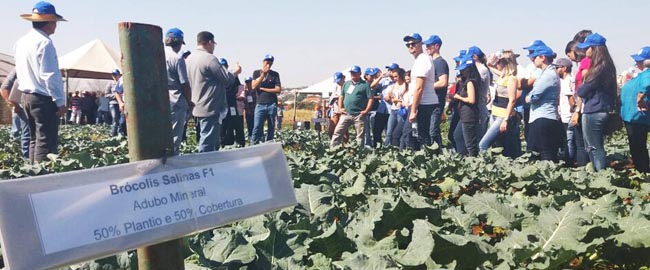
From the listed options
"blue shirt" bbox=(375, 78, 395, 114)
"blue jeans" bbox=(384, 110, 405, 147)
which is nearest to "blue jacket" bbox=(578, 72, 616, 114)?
"blue jeans" bbox=(384, 110, 405, 147)

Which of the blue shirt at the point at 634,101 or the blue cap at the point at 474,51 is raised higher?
the blue cap at the point at 474,51

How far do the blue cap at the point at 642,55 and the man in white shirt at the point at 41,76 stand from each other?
645 cm

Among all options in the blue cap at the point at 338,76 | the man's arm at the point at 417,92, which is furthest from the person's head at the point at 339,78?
the man's arm at the point at 417,92

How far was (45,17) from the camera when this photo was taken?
6031mm

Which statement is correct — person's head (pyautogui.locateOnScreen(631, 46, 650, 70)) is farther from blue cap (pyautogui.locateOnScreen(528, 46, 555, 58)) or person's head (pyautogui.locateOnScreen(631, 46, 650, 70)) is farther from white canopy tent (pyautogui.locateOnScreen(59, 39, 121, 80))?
white canopy tent (pyautogui.locateOnScreen(59, 39, 121, 80))

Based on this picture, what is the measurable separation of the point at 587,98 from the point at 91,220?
20.6 ft

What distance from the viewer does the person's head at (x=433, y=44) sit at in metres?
8.95

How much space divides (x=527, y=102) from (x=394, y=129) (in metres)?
2.40

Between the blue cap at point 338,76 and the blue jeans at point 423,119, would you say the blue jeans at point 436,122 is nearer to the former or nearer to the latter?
the blue jeans at point 423,119

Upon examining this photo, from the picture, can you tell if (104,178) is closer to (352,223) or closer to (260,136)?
(352,223)

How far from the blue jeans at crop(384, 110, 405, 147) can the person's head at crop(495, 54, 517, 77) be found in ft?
6.68

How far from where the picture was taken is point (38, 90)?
6.16m

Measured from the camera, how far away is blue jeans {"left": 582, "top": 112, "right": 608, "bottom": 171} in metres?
6.64

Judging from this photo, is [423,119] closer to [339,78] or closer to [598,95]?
[598,95]
